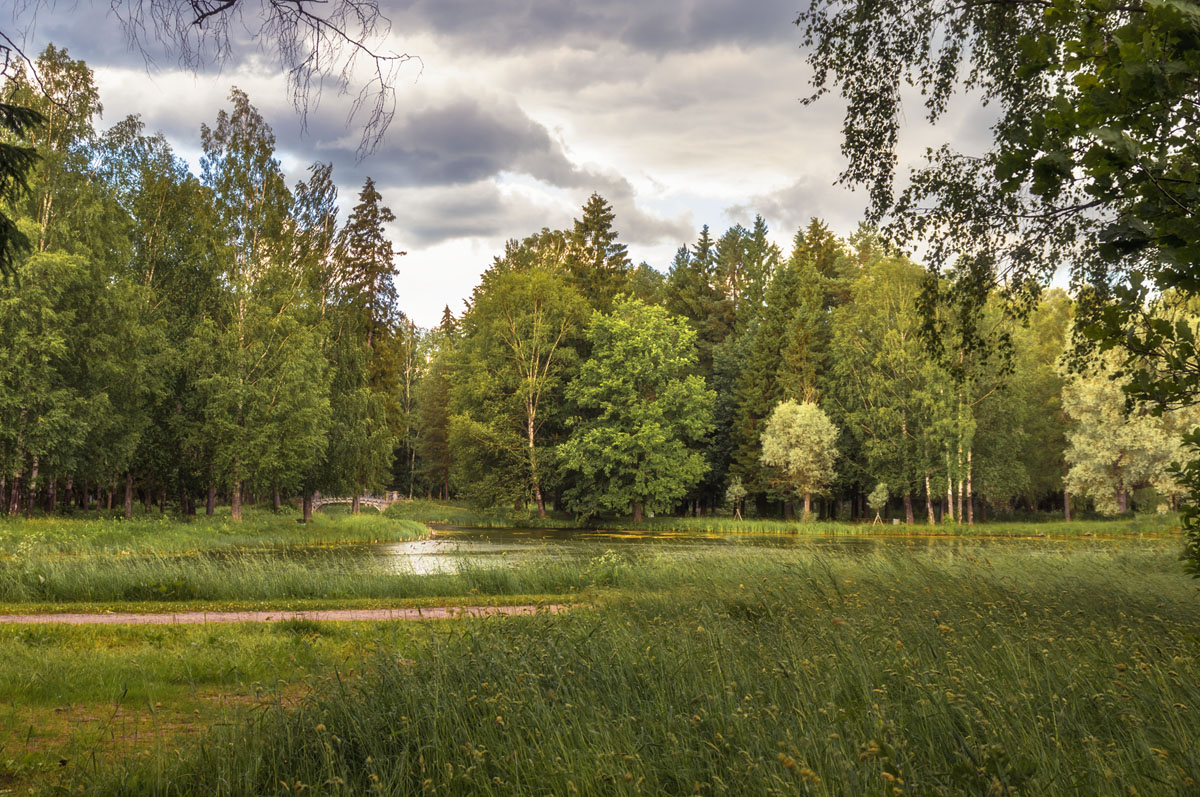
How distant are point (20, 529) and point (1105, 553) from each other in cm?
2864

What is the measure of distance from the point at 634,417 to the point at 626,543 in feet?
42.5

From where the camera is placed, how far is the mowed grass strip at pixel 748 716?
10.9 feet

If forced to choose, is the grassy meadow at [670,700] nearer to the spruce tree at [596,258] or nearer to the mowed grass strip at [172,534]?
the mowed grass strip at [172,534]

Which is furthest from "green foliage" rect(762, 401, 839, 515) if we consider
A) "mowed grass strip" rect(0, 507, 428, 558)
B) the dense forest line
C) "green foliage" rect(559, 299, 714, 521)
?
"mowed grass strip" rect(0, 507, 428, 558)

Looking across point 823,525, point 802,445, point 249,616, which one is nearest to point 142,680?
point 249,616

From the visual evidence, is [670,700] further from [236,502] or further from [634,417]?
[634,417]

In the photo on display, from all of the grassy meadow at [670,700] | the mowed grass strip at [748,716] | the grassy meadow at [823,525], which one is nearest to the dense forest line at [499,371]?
the grassy meadow at [823,525]

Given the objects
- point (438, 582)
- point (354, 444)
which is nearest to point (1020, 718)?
point (438, 582)

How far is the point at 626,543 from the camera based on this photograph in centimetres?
3148

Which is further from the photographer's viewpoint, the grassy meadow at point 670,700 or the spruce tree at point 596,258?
the spruce tree at point 596,258

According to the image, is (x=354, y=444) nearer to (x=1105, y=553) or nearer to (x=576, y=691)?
(x=1105, y=553)

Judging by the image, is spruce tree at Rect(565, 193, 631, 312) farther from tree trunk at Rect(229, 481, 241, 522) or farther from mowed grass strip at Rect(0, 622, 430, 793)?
mowed grass strip at Rect(0, 622, 430, 793)

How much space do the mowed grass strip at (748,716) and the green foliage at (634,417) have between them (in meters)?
35.9

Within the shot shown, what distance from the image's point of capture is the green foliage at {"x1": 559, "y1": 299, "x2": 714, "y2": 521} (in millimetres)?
43250
